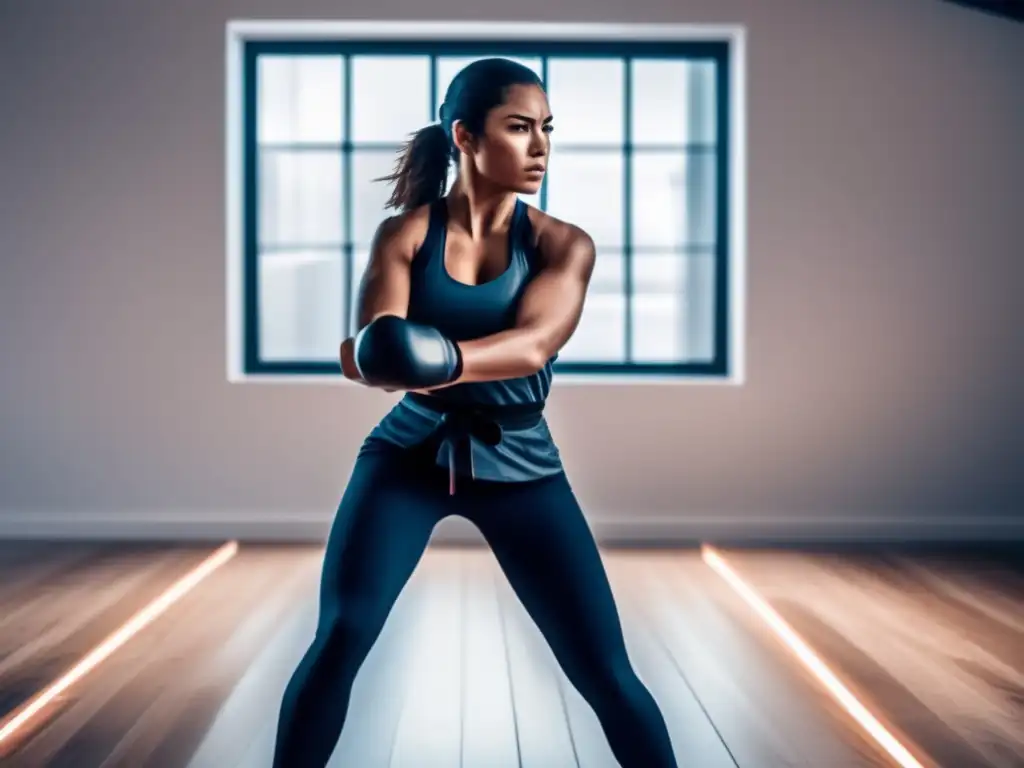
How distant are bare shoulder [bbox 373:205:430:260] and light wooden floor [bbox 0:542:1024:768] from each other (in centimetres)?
107

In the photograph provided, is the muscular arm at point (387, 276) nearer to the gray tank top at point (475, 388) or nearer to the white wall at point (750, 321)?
the gray tank top at point (475, 388)

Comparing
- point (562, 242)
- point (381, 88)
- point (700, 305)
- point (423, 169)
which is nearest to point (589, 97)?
point (381, 88)

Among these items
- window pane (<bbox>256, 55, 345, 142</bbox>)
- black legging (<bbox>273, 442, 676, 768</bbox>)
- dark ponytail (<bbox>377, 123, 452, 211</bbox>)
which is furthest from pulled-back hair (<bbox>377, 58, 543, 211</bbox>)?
window pane (<bbox>256, 55, 345, 142</bbox>)

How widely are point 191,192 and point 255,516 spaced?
4.44ft

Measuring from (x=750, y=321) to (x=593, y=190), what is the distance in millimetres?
862

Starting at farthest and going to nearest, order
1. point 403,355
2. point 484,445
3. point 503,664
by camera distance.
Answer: point 503,664, point 484,445, point 403,355

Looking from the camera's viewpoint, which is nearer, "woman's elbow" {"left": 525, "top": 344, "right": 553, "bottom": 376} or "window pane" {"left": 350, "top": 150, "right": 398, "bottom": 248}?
"woman's elbow" {"left": 525, "top": 344, "right": 553, "bottom": 376}

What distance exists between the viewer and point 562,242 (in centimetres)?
147

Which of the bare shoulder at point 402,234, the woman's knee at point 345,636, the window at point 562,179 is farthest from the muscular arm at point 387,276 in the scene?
the window at point 562,179

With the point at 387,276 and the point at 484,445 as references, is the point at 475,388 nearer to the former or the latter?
the point at 484,445

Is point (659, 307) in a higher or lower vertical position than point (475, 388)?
higher

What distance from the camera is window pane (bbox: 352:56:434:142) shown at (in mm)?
4523

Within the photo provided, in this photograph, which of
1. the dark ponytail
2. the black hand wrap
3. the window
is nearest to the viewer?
the black hand wrap

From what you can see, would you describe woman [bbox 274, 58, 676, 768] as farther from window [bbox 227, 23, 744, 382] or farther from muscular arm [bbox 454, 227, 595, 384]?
window [bbox 227, 23, 744, 382]
